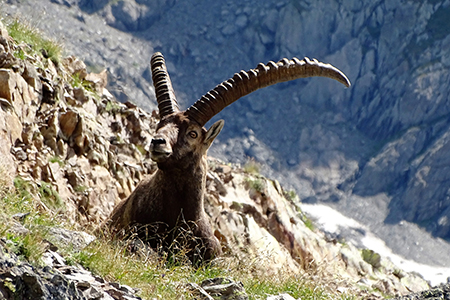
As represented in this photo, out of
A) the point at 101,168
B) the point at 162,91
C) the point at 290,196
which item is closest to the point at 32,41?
the point at 101,168

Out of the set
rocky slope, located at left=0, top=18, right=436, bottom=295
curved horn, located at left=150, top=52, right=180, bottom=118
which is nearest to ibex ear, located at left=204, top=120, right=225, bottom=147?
curved horn, located at left=150, top=52, right=180, bottom=118

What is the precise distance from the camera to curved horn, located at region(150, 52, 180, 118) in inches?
400

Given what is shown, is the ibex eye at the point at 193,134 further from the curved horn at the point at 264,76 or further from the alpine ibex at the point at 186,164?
the curved horn at the point at 264,76

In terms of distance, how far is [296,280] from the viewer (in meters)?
7.45

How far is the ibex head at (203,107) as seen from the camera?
9.14 metres

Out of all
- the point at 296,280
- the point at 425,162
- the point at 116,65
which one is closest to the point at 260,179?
the point at 296,280

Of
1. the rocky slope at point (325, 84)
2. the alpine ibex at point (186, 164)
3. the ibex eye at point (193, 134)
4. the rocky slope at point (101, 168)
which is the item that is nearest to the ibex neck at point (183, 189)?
the alpine ibex at point (186, 164)

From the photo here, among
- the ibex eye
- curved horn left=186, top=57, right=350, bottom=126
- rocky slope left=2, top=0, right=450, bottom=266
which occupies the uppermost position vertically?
rocky slope left=2, top=0, right=450, bottom=266

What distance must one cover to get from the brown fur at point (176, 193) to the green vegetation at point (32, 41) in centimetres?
446

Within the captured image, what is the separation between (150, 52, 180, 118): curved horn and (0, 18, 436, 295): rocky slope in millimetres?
2224

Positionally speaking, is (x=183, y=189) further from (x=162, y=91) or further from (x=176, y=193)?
(x=162, y=91)

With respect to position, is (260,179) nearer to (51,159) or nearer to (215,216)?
(215,216)

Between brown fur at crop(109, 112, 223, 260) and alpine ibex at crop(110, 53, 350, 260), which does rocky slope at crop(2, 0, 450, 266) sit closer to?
alpine ibex at crop(110, 53, 350, 260)

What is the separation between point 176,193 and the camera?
9156 millimetres
